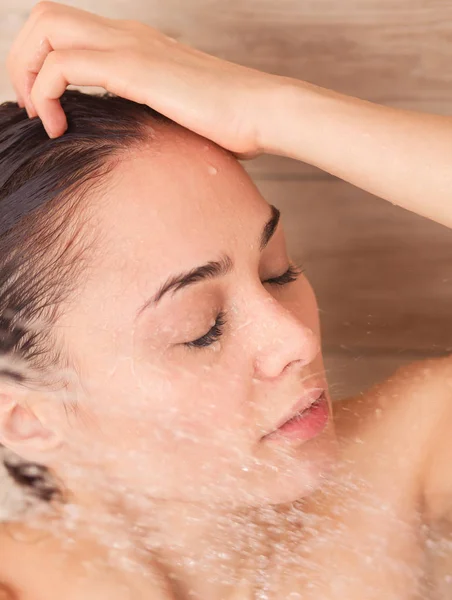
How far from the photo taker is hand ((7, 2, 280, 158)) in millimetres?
729

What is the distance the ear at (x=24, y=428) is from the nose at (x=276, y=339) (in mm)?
224

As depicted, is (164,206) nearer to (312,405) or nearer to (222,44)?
(312,405)

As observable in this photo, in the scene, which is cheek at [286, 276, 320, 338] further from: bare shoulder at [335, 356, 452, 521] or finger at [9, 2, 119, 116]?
finger at [9, 2, 119, 116]

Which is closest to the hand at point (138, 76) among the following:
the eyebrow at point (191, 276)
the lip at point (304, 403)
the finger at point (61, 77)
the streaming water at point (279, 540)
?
the finger at point (61, 77)

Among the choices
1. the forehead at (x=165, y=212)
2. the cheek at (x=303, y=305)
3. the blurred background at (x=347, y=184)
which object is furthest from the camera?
the blurred background at (x=347, y=184)

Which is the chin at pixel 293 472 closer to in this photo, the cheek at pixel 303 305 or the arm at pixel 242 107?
the cheek at pixel 303 305

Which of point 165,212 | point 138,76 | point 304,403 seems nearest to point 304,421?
point 304,403

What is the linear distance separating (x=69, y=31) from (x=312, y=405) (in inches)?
17.5

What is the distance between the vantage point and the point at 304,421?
772 millimetres

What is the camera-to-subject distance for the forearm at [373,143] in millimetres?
708

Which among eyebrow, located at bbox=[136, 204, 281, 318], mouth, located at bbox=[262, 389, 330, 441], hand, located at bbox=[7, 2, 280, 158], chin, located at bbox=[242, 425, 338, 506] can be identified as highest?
hand, located at bbox=[7, 2, 280, 158]

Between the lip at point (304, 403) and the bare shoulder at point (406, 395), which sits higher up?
the lip at point (304, 403)

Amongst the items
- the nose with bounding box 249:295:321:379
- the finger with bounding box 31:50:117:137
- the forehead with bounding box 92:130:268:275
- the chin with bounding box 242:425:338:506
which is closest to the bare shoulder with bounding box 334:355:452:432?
the chin with bounding box 242:425:338:506

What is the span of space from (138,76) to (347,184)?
0.50 metres
